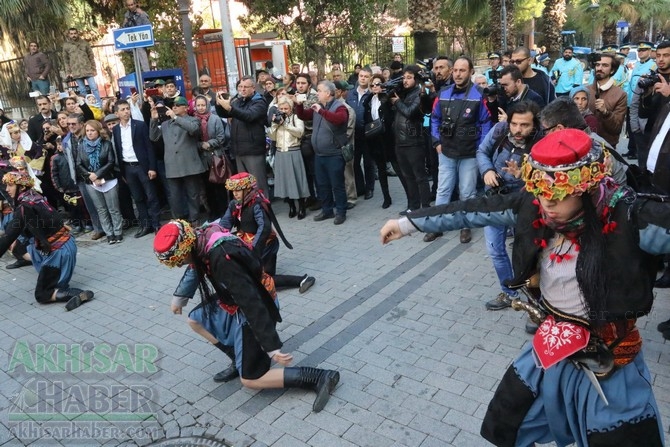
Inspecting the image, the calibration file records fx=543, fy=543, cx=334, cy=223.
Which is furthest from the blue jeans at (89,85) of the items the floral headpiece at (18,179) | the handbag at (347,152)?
the handbag at (347,152)

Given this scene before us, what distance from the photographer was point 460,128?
6.15 m

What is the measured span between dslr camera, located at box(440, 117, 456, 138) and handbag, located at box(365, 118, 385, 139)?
172 cm

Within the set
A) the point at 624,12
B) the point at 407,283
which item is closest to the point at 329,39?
the point at 407,283

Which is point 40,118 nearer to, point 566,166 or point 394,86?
point 394,86

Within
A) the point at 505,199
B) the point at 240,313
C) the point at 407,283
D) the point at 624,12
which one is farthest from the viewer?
the point at 624,12

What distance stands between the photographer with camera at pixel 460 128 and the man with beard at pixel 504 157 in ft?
4.05

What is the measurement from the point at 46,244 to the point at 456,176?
15.4 feet

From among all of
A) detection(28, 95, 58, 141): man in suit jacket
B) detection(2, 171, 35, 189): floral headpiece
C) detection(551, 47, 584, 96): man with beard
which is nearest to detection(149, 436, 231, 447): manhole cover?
detection(2, 171, 35, 189): floral headpiece

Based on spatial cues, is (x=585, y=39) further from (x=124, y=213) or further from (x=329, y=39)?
(x=124, y=213)

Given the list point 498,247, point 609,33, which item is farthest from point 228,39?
point 609,33

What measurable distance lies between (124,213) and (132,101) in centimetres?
182

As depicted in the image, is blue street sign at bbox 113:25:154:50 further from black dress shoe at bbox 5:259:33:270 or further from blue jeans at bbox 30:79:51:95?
blue jeans at bbox 30:79:51:95

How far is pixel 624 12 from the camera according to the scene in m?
28.9

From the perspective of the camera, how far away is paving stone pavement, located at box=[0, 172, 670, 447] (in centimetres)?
371
